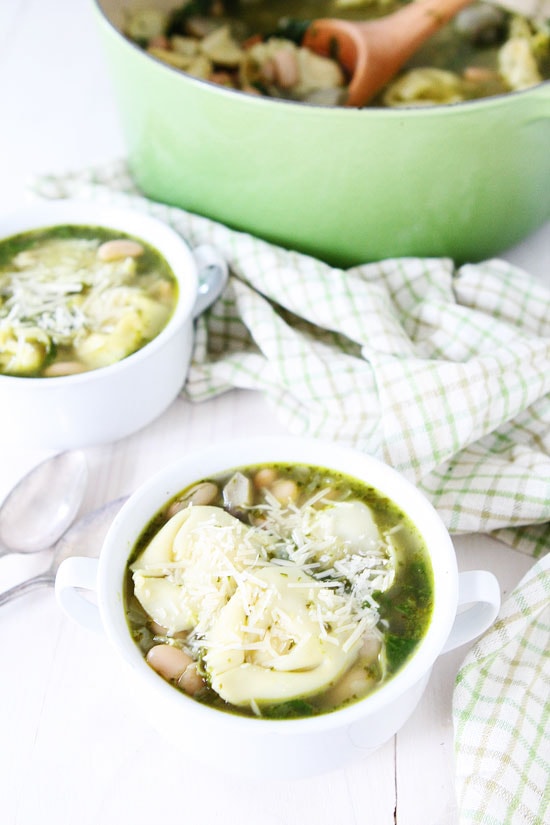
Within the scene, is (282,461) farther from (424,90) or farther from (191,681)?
(424,90)

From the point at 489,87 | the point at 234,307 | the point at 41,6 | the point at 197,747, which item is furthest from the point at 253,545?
the point at 41,6

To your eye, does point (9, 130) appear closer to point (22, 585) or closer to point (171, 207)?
point (171, 207)

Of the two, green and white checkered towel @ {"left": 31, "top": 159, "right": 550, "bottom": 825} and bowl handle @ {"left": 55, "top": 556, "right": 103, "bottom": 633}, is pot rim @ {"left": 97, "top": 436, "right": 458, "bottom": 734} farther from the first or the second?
green and white checkered towel @ {"left": 31, "top": 159, "right": 550, "bottom": 825}

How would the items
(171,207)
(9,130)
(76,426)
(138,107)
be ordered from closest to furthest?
(76,426) < (138,107) < (171,207) < (9,130)

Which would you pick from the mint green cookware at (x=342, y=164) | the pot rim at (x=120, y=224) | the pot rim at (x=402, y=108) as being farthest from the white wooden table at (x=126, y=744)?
the pot rim at (x=402, y=108)

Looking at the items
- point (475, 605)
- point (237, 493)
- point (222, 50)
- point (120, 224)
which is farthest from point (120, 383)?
point (222, 50)

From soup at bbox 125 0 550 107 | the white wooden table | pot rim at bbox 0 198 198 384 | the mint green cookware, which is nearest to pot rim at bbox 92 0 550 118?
the mint green cookware

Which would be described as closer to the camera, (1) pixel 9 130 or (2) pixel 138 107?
(2) pixel 138 107

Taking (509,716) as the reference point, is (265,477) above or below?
above
